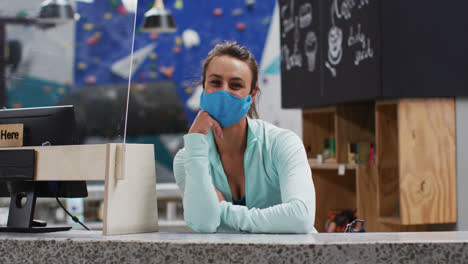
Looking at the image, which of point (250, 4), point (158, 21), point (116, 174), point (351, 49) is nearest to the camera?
point (116, 174)

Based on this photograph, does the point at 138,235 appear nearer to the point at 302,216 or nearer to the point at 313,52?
the point at 302,216

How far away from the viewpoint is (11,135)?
187 cm

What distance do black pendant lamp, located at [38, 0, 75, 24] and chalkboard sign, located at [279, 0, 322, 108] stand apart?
2613 millimetres

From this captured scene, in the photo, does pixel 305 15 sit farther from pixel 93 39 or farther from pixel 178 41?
pixel 178 41

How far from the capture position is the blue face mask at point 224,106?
194 cm

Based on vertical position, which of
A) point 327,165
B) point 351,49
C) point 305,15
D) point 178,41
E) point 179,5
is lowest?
point 327,165

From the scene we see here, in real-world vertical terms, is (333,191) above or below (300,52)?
below

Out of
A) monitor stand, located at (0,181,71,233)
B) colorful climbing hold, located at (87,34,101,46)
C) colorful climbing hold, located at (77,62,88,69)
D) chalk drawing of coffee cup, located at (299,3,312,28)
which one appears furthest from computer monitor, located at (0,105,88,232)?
chalk drawing of coffee cup, located at (299,3,312,28)

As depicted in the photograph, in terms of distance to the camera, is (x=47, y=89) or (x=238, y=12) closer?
(x=47, y=89)

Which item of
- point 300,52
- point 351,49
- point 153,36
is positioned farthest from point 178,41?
point 351,49

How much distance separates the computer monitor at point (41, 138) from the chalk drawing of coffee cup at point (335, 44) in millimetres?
2573

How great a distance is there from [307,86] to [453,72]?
137 cm

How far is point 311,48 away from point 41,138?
3.05 m

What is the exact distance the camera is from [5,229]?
5.78ft
